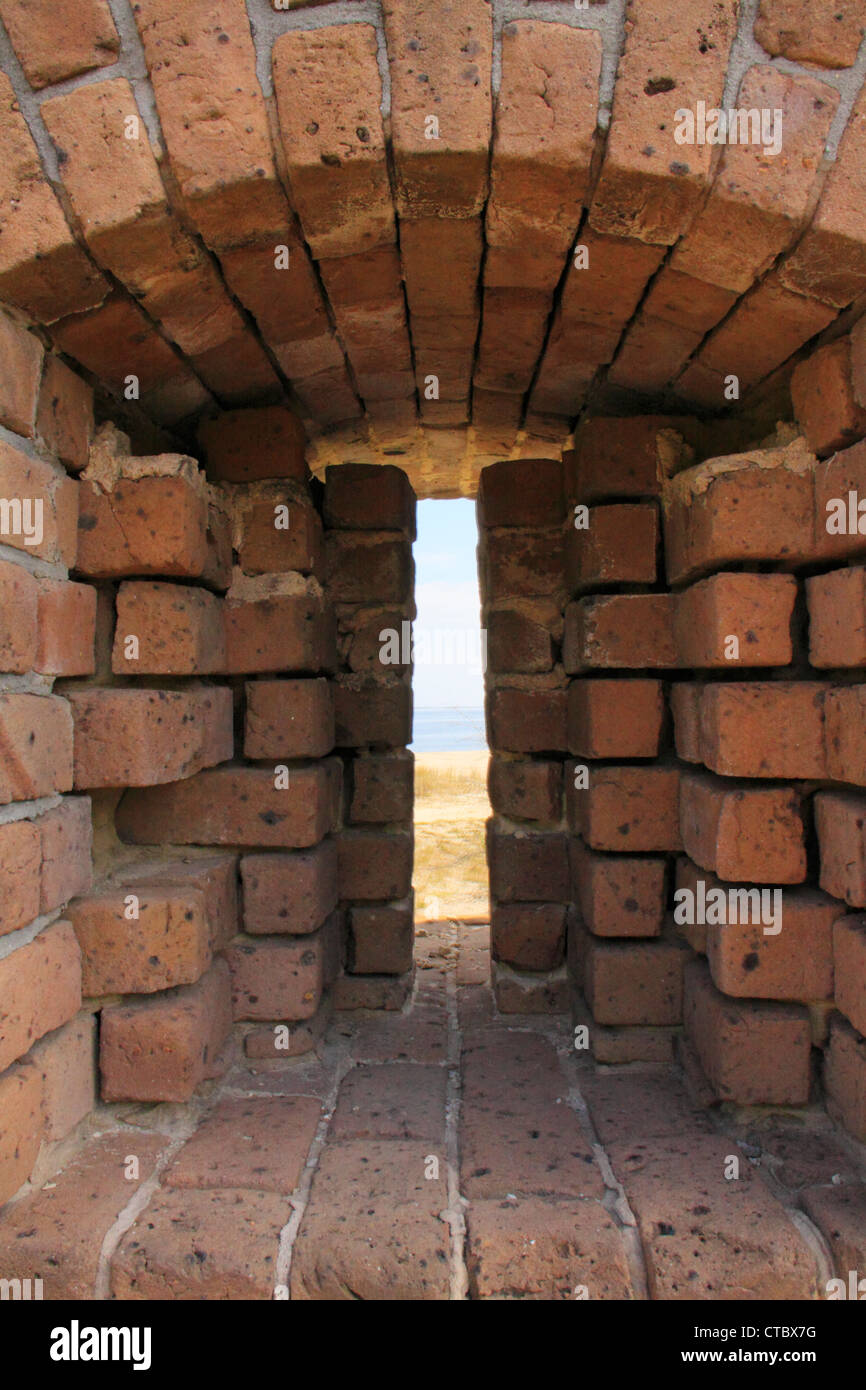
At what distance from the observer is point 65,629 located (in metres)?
2.10

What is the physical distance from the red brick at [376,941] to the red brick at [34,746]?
1259mm

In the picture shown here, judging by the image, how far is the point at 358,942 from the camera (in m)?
3.01

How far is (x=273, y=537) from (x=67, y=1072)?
164 centimetres

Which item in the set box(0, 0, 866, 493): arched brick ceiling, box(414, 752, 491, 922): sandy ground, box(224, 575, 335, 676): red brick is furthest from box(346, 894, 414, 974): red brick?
box(0, 0, 866, 493): arched brick ceiling

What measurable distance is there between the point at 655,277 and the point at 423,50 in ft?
2.38

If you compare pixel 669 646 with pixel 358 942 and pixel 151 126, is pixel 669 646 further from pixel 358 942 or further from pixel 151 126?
pixel 151 126

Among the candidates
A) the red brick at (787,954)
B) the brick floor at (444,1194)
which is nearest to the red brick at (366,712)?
the brick floor at (444,1194)

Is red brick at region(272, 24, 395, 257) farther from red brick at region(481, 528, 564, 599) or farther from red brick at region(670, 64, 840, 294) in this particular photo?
red brick at region(481, 528, 564, 599)

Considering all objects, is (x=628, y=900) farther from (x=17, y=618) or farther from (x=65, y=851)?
(x=17, y=618)

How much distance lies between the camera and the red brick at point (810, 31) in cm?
170

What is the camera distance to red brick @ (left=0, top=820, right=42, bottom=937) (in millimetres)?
1806

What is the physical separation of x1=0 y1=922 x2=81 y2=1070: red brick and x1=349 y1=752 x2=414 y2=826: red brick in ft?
3.78

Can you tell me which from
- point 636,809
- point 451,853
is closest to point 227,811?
point 636,809

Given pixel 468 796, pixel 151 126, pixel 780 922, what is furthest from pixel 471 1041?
pixel 468 796
